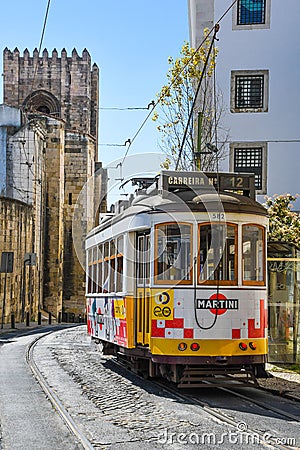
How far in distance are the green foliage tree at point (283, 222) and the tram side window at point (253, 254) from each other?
8.51m

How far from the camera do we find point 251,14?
28.0 m

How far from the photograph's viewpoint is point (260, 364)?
11.9 metres

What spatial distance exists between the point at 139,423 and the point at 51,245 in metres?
→ 47.9

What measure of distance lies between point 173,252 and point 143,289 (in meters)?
0.80

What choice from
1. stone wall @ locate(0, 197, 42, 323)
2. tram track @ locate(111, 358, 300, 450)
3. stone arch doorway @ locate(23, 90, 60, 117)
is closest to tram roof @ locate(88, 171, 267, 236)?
tram track @ locate(111, 358, 300, 450)

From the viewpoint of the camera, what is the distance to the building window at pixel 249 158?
27.2 m

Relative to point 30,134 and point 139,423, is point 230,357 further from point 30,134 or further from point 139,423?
point 30,134

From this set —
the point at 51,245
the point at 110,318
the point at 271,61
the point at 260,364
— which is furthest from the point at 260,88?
the point at 51,245

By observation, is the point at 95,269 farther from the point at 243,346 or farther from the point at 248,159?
the point at 248,159

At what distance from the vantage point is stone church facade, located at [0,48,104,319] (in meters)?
48.2

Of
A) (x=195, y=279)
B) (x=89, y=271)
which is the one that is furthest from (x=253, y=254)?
(x=89, y=271)

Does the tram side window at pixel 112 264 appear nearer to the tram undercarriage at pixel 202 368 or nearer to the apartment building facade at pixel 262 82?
the tram undercarriage at pixel 202 368

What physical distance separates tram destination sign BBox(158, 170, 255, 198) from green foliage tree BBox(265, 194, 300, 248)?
776 cm

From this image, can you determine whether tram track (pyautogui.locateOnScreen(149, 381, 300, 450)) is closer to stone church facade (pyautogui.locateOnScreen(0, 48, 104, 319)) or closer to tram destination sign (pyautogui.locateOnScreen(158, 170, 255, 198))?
tram destination sign (pyautogui.locateOnScreen(158, 170, 255, 198))
